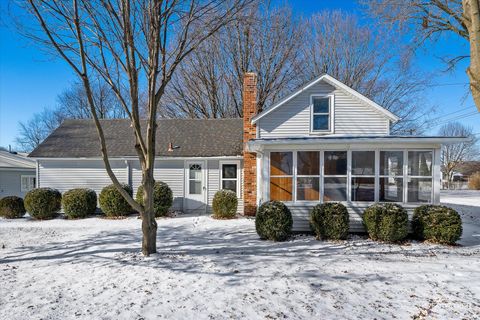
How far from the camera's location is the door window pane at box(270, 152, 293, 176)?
8251 millimetres

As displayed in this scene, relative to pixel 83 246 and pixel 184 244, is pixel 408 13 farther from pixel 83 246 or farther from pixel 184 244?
pixel 83 246

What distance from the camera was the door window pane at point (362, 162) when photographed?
26.0 feet

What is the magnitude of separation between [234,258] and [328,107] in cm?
711

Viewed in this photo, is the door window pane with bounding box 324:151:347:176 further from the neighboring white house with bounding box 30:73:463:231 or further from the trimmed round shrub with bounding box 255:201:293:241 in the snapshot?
the trimmed round shrub with bounding box 255:201:293:241

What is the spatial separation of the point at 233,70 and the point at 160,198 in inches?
517

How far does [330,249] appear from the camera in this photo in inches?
258

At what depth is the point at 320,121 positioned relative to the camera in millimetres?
10305

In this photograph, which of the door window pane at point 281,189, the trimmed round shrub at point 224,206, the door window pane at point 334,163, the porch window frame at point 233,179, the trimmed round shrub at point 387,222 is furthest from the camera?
the porch window frame at point 233,179

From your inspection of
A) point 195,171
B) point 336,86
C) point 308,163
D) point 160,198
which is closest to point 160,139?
point 195,171

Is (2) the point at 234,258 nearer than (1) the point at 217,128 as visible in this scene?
Yes

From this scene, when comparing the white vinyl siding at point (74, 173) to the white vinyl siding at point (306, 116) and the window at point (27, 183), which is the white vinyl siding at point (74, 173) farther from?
the white vinyl siding at point (306, 116)

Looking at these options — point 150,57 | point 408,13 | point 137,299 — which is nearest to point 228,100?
point 408,13

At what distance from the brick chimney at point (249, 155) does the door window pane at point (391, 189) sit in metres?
4.52

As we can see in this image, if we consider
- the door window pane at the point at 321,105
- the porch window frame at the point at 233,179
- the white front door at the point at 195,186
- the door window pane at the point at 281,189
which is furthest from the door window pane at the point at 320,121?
the white front door at the point at 195,186
